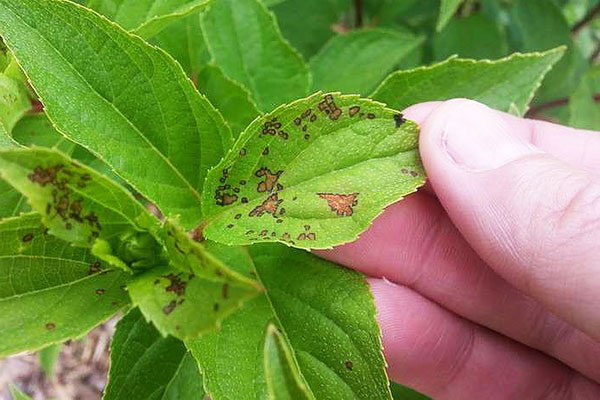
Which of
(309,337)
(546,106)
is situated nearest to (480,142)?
(309,337)

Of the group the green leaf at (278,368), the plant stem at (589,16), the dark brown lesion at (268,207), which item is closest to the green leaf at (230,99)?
the dark brown lesion at (268,207)

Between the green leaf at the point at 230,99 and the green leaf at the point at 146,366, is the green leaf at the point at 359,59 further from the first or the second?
the green leaf at the point at 146,366

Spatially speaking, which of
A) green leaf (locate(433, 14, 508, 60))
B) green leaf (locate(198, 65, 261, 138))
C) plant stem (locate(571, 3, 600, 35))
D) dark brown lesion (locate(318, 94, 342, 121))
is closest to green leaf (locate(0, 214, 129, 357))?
dark brown lesion (locate(318, 94, 342, 121))

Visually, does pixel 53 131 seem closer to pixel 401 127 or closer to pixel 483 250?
pixel 401 127

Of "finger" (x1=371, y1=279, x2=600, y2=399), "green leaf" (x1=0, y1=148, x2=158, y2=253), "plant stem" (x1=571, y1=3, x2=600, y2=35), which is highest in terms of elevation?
"green leaf" (x1=0, y1=148, x2=158, y2=253)

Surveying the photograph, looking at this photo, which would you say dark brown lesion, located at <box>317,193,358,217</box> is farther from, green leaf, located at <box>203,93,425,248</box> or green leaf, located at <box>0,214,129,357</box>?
green leaf, located at <box>0,214,129,357</box>

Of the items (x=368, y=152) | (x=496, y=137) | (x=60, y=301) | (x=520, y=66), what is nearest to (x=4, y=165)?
(x=60, y=301)
